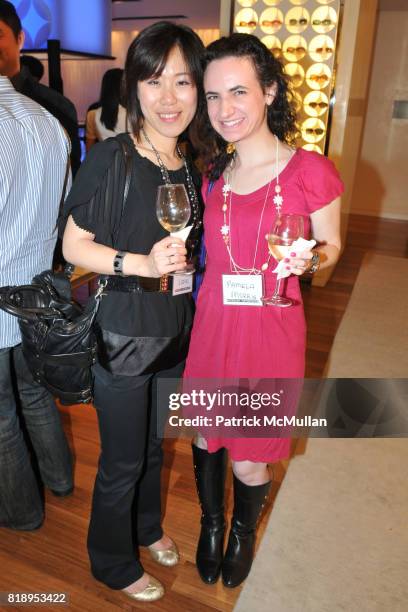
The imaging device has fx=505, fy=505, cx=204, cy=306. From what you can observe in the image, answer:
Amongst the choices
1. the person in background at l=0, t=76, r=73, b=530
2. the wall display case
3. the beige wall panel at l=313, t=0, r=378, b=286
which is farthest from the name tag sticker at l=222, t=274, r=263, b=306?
the beige wall panel at l=313, t=0, r=378, b=286

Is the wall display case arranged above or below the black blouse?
above

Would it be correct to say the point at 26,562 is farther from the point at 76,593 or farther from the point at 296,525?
the point at 296,525

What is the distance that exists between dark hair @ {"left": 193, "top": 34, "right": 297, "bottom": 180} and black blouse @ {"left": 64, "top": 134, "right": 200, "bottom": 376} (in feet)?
0.71

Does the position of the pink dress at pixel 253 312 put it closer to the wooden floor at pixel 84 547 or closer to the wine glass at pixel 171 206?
the wine glass at pixel 171 206

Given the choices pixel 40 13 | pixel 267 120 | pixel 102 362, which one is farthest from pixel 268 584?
pixel 40 13

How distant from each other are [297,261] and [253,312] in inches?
10.1

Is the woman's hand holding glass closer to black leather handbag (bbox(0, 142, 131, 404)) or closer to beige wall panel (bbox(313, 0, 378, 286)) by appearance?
black leather handbag (bbox(0, 142, 131, 404))

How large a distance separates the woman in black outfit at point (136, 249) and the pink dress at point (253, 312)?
7cm

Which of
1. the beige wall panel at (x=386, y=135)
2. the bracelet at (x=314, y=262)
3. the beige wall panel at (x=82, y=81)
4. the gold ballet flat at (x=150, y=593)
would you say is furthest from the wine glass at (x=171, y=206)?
the beige wall panel at (x=386, y=135)

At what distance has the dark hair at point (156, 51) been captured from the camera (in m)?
1.37

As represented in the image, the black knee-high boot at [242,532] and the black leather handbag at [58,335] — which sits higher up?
the black leather handbag at [58,335]

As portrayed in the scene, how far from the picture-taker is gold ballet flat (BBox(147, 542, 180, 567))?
6.19ft

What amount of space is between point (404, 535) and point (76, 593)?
4.35 feet

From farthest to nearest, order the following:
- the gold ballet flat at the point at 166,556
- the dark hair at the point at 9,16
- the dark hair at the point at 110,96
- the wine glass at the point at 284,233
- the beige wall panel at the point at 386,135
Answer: the beige wall panel at the point at 386,135, the dark hair at the point at 110,96, the dark hair at the point at 9,16, the gold ballet flat at the point at 166,556, the wine glass at the point at 284,233
